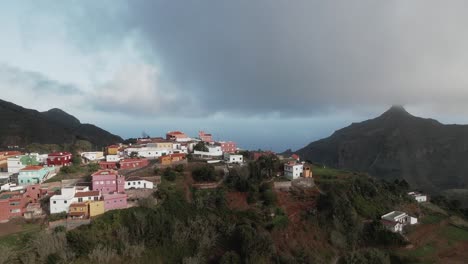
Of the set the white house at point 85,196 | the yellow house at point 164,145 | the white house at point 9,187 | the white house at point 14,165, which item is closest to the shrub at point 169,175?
the white house at point 85,196

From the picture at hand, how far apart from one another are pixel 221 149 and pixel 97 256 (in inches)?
1176

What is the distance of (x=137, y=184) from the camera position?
32.0m

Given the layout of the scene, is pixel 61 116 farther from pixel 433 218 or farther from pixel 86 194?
pixel 433 218

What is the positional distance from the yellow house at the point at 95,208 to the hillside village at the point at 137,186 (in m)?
0.08

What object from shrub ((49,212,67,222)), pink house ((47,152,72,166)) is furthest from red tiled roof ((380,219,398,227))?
pink house ((47,152,72,166))

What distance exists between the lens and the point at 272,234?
98.4ft

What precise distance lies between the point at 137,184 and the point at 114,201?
3.77 metres

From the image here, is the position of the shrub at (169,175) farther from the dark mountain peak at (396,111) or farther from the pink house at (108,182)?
the dark mountain peak at (396,111)

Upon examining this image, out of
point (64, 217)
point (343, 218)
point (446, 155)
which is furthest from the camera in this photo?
point (446, 155)

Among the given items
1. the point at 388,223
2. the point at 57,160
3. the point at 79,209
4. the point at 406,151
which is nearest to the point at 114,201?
the point at 79,209

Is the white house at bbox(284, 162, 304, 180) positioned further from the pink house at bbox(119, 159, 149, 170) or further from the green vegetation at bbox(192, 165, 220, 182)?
the pink house at bbox(119, 159, 149, 170)

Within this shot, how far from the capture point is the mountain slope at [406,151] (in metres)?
99.9

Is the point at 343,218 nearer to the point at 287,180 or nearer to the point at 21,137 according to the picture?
the point at 287,180

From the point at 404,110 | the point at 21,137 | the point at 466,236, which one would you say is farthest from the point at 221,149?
the point at 404,110
